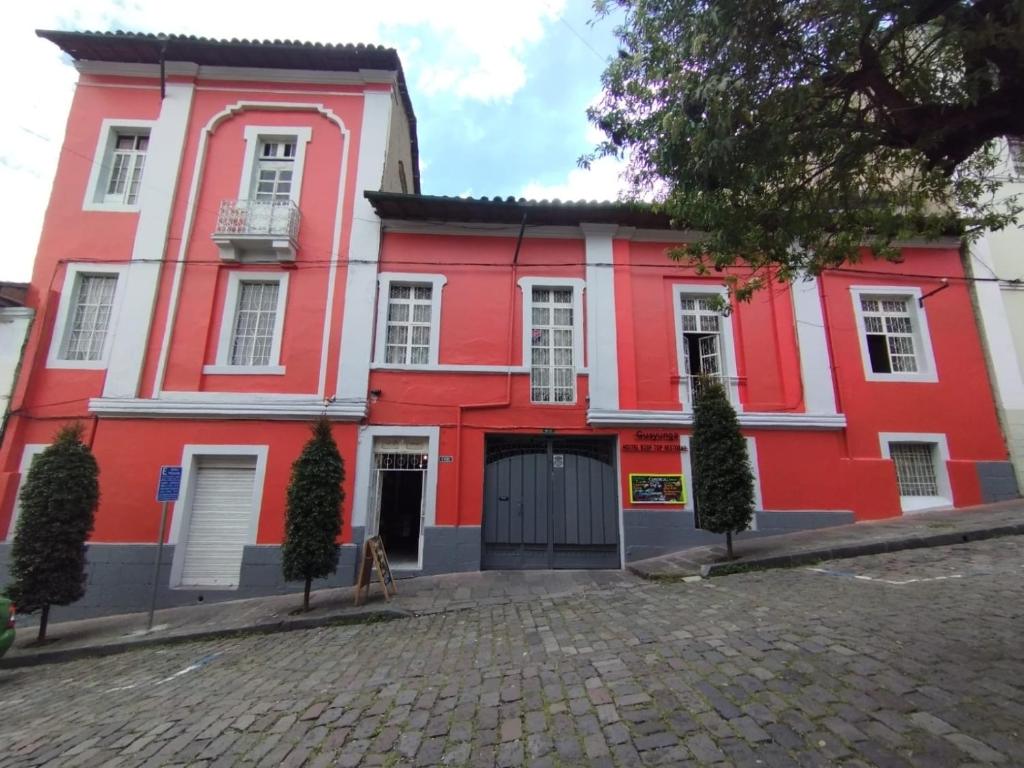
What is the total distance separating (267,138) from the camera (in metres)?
11.0

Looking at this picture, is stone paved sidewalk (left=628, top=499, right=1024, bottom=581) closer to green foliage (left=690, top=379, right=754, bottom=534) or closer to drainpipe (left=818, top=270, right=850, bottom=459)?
green foliage (left=690, top=379, right=754, bottom=534)

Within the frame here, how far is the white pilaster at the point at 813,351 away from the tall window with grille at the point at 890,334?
1.13m

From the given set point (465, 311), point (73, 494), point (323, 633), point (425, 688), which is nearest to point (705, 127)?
point (425, 688)

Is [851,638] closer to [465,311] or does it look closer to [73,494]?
[465,311]

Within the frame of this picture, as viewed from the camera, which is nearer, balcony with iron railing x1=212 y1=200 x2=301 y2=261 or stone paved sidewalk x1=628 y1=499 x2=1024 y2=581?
stone paved sidewalk x1=628 y1=499 x2=1024 y2=581

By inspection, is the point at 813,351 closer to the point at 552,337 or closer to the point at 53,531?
the point at 552,337

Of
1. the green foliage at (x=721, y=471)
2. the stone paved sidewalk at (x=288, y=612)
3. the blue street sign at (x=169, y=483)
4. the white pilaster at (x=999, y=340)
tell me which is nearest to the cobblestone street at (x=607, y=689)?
the stone paved sidewalk at (x=288, y=612)

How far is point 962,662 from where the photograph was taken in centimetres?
354

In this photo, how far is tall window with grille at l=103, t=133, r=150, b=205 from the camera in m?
10.6

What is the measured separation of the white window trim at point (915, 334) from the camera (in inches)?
407

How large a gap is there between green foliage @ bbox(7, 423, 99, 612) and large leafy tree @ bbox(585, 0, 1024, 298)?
30.6ft

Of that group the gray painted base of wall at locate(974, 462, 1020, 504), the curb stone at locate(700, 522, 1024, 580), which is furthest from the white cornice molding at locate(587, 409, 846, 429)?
the gray painted base of wall at locate(974, 462, 1020, 504)

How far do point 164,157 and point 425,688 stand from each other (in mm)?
11954

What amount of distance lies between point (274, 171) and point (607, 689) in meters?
11.9
